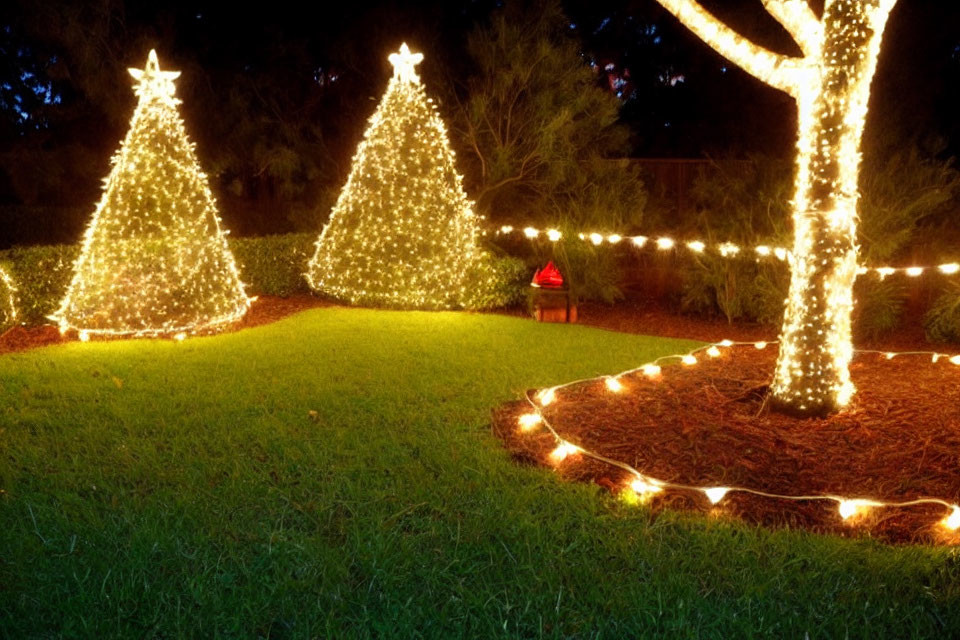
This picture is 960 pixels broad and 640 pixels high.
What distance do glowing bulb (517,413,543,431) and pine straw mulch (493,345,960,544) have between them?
0.25 feet

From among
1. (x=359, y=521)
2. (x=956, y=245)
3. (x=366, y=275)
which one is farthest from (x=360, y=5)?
(x=359, y=521)

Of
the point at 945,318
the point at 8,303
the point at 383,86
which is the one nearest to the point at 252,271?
the point at 8,303

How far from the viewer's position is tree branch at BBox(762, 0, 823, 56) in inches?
230

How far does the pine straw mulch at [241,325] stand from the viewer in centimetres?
869

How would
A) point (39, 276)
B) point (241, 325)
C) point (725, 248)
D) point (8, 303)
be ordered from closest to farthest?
point (8, 303) < point (39, 276) < point (241, 325) < point (725, 248)

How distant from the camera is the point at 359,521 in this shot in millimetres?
4102

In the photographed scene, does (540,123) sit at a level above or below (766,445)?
above

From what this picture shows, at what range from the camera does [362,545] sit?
12.6 feet

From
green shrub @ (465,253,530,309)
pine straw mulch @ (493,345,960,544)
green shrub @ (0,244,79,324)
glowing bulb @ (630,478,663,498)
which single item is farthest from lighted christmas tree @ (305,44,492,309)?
glowing bulb @ (630,478,663,498)

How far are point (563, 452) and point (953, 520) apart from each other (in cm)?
213

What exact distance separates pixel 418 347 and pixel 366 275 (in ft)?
9.93

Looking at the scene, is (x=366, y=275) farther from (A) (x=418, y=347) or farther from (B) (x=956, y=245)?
(B) (x=956, y=245)

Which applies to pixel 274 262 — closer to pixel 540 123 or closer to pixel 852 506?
pixel 540 123

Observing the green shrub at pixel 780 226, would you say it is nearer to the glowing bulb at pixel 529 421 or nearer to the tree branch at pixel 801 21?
the tree branch at pixel 801 21
